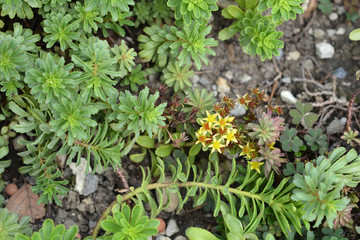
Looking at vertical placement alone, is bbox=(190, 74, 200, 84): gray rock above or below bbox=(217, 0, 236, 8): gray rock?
below

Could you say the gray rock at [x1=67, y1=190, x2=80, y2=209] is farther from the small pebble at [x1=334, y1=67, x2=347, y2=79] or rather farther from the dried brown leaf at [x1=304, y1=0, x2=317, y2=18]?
the dried brown leaf at [x1=304, y1=0, x2=317, y2=18]

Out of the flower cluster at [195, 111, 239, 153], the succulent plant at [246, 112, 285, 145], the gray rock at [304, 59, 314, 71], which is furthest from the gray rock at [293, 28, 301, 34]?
the flower cluster at [195, 111, 239, 153]

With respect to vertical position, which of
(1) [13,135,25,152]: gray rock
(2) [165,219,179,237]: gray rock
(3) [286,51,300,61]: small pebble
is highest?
(3) [286,51,300,61]: small pebble

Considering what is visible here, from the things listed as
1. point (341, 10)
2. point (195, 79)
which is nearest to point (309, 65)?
point (341, 10)

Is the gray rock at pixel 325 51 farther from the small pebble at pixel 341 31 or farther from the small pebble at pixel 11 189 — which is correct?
the small pebble at pixel 11 189

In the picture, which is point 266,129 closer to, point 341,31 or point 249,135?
point 249,135
